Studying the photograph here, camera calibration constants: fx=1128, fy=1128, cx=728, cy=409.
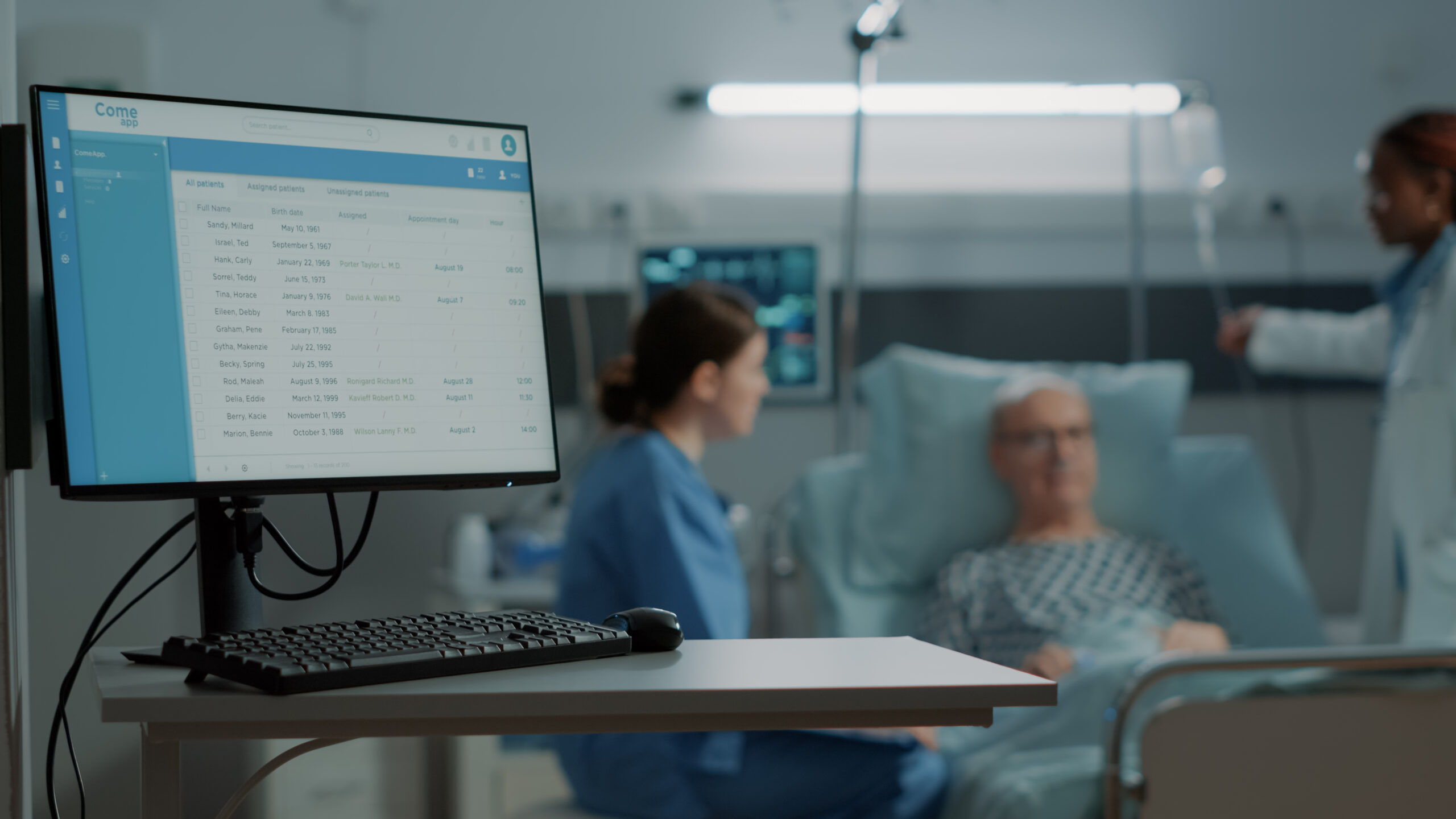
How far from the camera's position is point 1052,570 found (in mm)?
2242

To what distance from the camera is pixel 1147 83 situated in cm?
276

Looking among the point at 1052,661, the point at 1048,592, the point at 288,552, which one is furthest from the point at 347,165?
the point at 1048,592

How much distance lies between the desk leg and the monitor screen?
0.19 metres

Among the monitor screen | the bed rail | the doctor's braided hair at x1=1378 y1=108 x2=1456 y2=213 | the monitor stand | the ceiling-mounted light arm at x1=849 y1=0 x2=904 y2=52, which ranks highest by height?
the ceiling-mounted light arm at x1=849 y1=0 x2=904 y2=52

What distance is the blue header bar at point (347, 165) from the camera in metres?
0.89

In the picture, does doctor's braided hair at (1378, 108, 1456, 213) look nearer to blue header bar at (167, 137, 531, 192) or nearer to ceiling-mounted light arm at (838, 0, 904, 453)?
ceiling-mounted light arm at (838, 0, 904, 453)

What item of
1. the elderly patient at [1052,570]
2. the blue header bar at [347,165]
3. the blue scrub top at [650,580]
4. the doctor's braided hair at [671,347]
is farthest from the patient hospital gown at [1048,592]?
the blue header bar at [347,165]

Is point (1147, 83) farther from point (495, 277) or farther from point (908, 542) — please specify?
point (495, 277)

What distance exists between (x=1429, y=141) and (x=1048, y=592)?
1.15 metres

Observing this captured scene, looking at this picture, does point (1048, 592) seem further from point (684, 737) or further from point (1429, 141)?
point (1429, 141)

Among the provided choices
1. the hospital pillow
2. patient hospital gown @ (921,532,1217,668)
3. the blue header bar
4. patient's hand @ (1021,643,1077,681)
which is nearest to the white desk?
the blue header bar

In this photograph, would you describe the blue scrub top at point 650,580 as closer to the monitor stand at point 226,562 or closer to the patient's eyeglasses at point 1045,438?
the monitor stand at point 226,562

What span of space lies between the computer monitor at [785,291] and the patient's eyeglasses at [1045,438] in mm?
557

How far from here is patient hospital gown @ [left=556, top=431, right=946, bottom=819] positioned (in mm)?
1576
